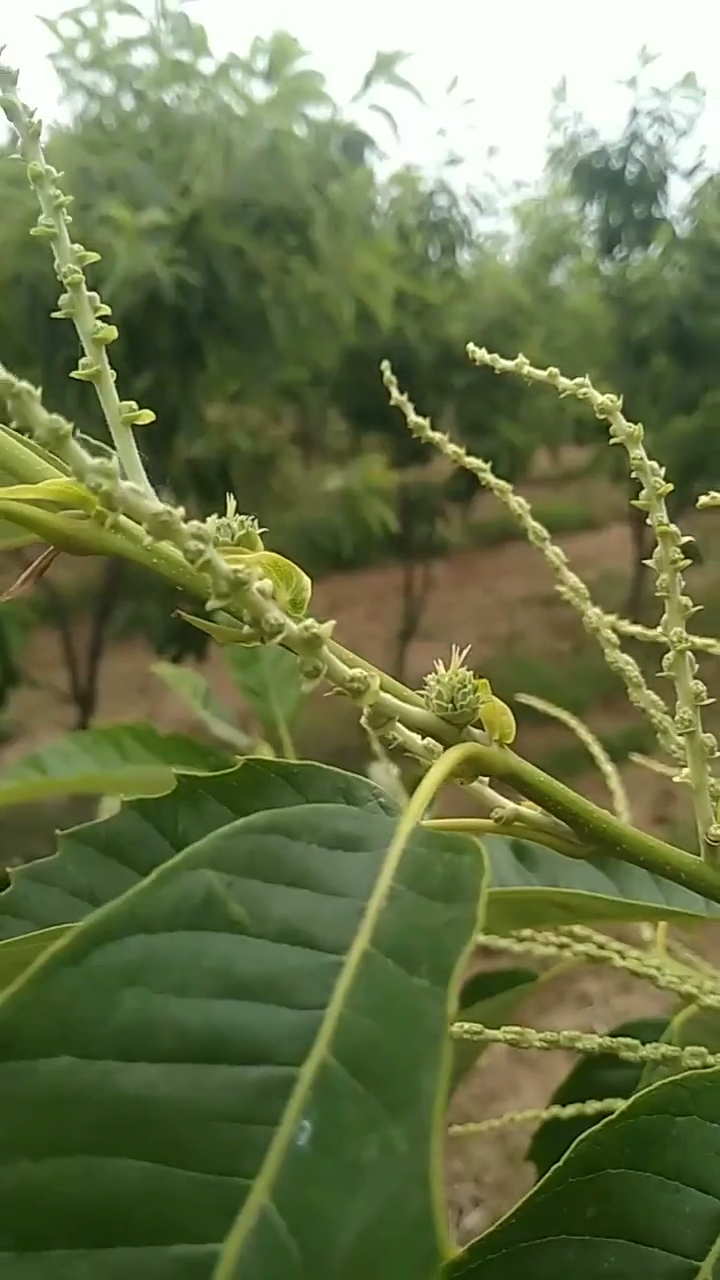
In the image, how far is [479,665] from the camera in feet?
7.39

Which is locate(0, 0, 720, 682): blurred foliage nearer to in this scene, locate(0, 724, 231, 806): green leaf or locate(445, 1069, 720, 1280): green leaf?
locate(0, 724, 231, 806): green leaf

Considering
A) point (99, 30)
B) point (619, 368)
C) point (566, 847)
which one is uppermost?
point (619, 368)

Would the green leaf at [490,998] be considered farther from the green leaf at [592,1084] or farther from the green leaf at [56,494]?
the green leaf at [56,494]

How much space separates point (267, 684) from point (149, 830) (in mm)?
255

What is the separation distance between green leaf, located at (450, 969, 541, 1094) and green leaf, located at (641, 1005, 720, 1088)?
0.06 meters

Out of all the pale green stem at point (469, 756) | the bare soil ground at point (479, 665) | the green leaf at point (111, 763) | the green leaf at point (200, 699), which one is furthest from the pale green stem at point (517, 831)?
the bare soil ground at point (479, 665)

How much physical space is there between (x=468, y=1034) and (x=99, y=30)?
5.16ft

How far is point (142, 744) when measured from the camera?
Result: 1.33 feet

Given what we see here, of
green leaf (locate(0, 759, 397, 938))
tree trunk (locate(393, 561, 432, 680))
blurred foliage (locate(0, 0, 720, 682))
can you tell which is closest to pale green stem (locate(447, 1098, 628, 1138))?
green leaf (locate(0, 759, 397, 938))

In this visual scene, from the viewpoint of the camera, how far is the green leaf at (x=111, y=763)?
389 millimetres

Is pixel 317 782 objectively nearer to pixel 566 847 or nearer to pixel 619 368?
pixel 566 847

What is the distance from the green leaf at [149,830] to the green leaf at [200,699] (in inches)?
12.0

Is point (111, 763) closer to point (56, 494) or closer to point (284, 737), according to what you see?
point (284, 737)

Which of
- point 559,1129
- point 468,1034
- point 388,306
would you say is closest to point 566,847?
point 468,1034
